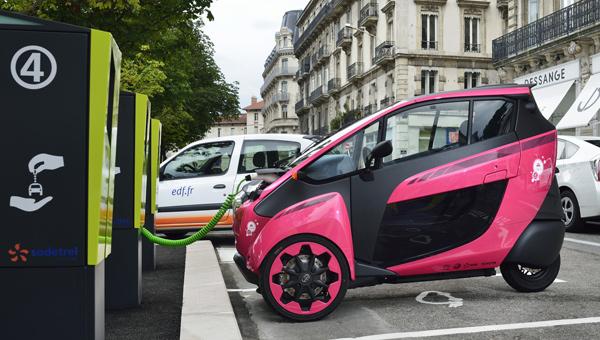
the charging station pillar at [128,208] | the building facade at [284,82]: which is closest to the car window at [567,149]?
the charging station pillar at [128,208]

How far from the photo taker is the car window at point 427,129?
5.74 m

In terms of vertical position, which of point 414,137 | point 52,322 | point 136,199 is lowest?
point 52,322

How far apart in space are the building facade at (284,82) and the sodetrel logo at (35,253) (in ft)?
314

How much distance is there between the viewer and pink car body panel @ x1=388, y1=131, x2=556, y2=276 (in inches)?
224

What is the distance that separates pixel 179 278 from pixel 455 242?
10.3ft

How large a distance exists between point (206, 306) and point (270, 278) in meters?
0.50

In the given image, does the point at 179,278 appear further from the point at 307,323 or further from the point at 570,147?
the point at 570,147

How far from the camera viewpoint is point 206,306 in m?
5.26

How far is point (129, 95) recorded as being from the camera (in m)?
5.88

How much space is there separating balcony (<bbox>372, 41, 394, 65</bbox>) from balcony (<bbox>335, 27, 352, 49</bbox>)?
8959mm

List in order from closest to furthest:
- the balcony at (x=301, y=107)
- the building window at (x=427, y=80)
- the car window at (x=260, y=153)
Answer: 1. the car window at (x=260, y=153)
2. the building window at (x=427, y=80)
3. the balcony at (x=301, y=107)

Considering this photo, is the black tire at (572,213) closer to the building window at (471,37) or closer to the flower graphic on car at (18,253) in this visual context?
the flower graphic on car at (18,253)

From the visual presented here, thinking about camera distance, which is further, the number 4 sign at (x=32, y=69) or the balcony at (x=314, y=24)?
the balcony at (x=314, y=24)

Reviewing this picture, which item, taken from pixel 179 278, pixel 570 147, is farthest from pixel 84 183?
pixel 570 147
